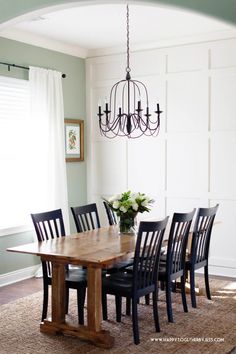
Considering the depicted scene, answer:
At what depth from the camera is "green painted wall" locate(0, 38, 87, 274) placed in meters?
5.86

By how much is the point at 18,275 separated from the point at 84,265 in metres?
2.43

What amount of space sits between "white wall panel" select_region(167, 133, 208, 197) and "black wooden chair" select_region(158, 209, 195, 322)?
1.65 metres

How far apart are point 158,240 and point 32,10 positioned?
1961 millimetres

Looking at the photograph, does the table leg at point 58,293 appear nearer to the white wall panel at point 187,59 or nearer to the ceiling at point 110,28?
the ceiling at point 110,28

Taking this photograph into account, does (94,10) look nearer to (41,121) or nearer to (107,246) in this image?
(41,121)

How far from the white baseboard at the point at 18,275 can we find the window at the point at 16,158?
49 cm

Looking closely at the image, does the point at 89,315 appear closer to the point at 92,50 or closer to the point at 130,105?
the point at 130,105

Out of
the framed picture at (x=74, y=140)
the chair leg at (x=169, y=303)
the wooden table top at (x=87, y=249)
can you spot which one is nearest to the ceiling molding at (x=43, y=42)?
the framed picture at (x=74, y=140)

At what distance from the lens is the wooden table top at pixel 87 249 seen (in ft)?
12.4

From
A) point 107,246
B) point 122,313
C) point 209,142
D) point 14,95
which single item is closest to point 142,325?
point 122,313

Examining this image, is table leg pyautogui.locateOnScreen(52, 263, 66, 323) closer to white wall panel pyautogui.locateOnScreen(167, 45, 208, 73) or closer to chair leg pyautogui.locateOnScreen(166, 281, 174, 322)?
chair leg pyautogui.locateOnScreen(166, 281, 174, 322)

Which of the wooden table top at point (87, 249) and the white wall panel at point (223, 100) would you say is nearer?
the wooden table top at point (87, 249)

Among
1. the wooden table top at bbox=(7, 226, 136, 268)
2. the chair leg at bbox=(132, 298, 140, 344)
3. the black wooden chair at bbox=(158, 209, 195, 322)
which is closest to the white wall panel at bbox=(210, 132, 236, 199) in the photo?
the black wooden chair at bbox=(158, 209, 195, 322)

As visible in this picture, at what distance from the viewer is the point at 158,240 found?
13.5 ft
